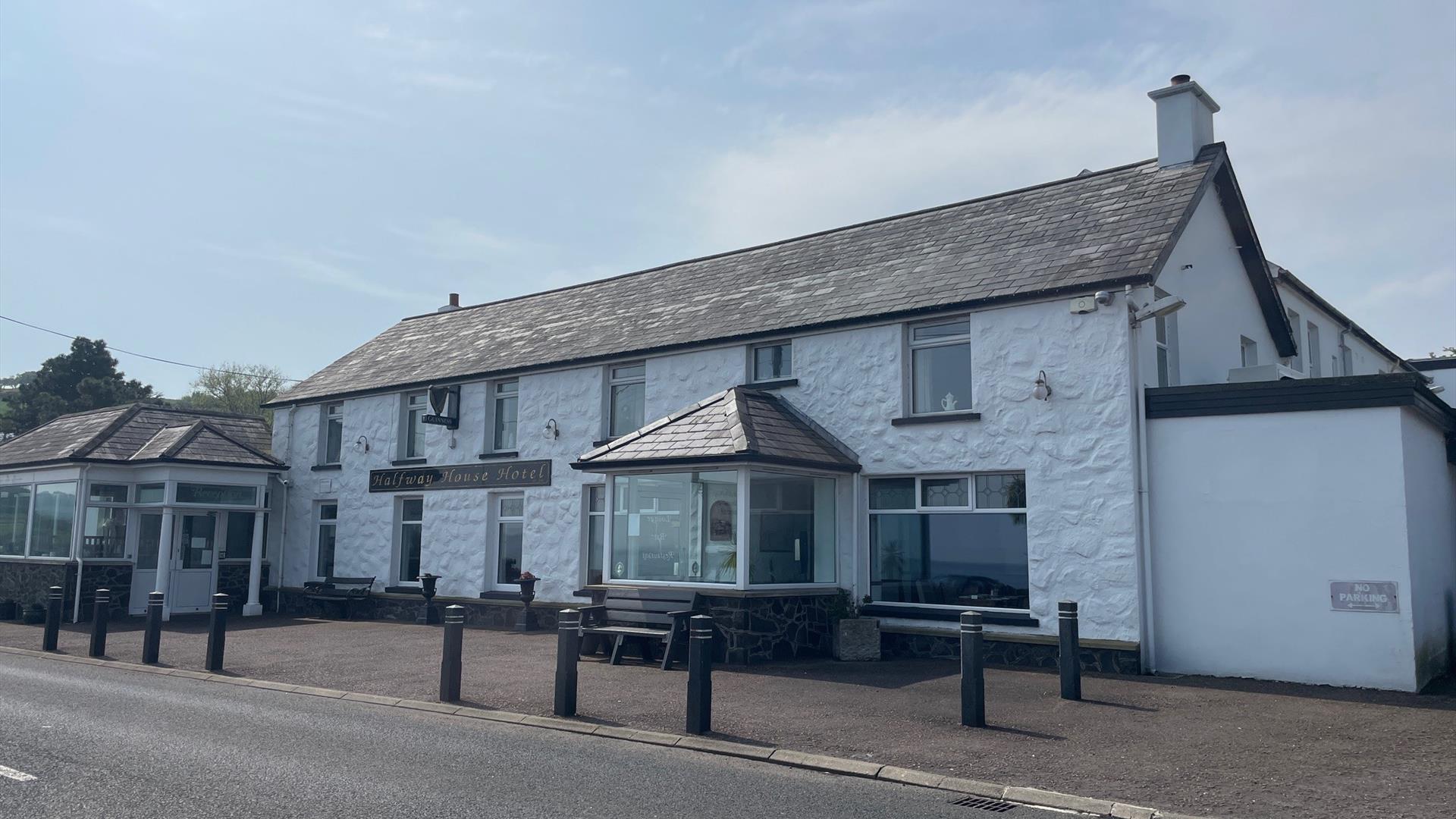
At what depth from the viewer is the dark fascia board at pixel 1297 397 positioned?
459 inches

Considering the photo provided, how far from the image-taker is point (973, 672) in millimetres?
9492

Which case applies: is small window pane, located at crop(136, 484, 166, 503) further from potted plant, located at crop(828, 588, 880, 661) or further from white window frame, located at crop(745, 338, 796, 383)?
potted plant, located at crop(828, 588, 880, 661)

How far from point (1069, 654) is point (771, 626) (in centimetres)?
467

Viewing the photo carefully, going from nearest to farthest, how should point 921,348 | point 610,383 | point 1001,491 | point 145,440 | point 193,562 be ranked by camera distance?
1. point 1001,491
2. point 921,348
3. point 610,383
4. point 193,562
5. point 145,440

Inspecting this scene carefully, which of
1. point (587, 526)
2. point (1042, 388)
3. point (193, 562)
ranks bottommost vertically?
point (193, 562)

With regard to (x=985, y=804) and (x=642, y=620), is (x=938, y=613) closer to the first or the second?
(x=642, y=620)

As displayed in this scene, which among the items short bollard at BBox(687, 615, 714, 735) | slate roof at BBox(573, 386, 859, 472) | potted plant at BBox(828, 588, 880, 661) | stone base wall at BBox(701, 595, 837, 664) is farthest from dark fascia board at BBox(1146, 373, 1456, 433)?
short bollard at BBox(687, 615, 714, 735)

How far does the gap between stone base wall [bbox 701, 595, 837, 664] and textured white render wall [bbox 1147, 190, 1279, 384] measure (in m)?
5.58

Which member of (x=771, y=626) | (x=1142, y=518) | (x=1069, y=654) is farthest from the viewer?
(x=771, y=626)

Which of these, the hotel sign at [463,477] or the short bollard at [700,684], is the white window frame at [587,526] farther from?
the short bollard at [700,684]

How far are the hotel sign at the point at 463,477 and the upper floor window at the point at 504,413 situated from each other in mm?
597

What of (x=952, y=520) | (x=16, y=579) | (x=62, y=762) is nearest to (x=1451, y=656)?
(x=952, y=520)

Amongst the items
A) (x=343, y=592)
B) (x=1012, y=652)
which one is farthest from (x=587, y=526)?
(x=1012, y=652)

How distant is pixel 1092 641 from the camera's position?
13.0 metres
